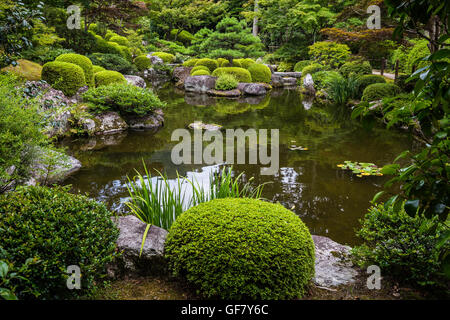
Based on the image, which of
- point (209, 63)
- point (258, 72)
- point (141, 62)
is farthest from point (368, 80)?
point (141, 62)

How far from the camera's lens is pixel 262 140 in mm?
6809

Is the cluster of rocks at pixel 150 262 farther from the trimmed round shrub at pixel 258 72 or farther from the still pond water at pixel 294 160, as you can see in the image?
the trimmed round shrub at pixel 258 72

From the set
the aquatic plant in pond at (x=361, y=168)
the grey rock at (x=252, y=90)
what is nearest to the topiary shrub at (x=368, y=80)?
the grey rock at (x=252, y=90)

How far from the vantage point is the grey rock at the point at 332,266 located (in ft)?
7.41

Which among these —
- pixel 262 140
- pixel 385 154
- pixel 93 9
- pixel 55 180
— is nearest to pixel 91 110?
pixel 55 180

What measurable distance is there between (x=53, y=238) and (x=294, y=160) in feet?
14.9

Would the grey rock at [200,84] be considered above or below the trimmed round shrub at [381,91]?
above

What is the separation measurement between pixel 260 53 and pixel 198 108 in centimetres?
917

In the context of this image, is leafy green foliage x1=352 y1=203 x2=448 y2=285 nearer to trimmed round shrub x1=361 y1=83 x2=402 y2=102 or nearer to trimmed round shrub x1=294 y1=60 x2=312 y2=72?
trimmed round shrub x1=361 y1=83 x2=402 y2=102

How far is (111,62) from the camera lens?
1312cm

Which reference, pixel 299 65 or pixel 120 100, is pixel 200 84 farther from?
pixel 299 65

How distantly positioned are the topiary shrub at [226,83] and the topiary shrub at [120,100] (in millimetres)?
6699
